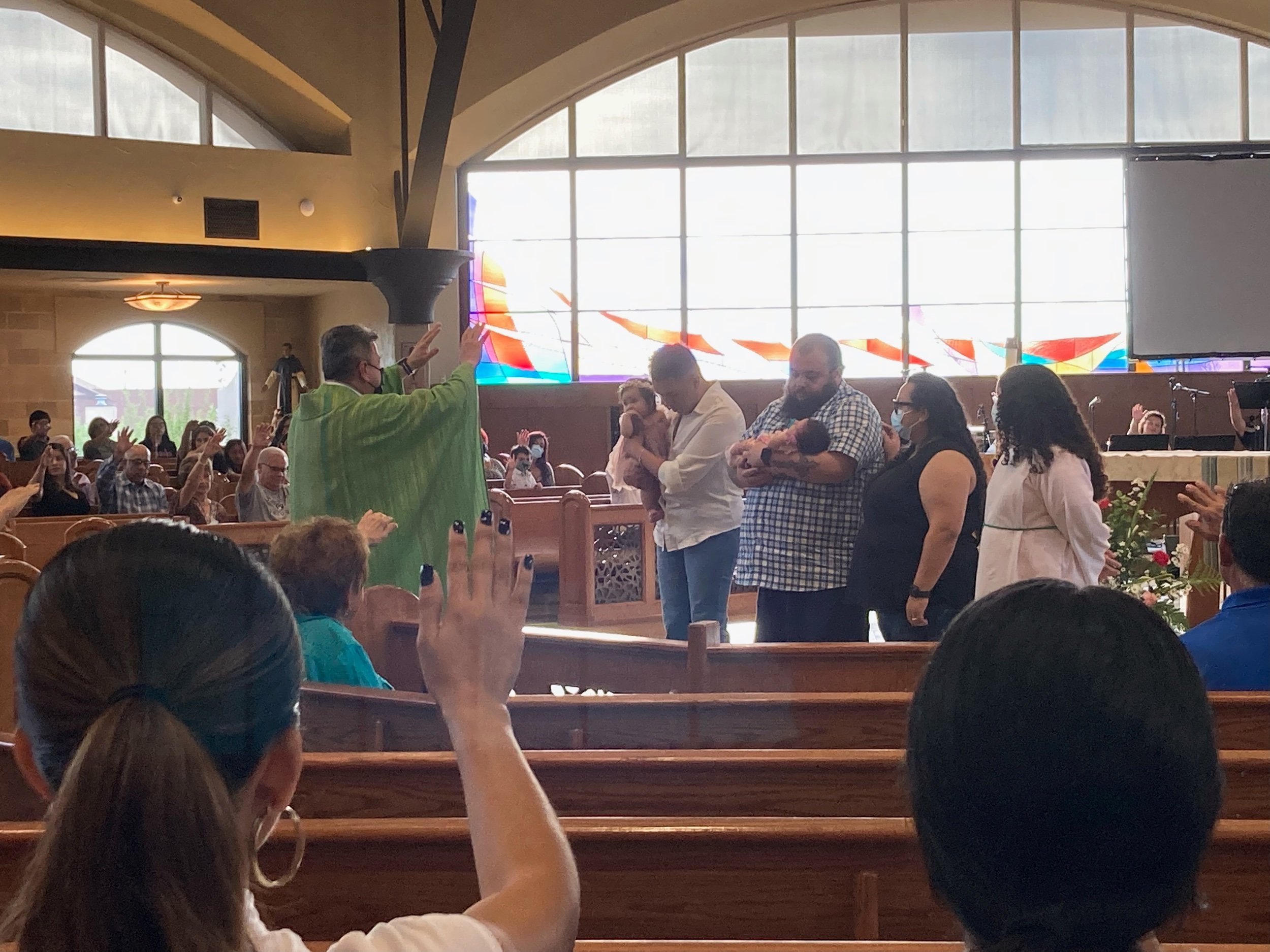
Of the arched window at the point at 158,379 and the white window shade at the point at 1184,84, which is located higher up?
the white window shade at the point at 1184,84

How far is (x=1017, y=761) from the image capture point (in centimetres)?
72

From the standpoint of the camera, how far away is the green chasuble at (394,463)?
11.4ft

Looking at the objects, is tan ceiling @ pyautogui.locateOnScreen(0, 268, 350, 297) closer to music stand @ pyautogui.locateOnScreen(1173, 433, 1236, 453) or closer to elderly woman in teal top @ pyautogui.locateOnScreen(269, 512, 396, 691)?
music stand @ pyautogui.locateOnScreen(1173, 433, 1236, 453)

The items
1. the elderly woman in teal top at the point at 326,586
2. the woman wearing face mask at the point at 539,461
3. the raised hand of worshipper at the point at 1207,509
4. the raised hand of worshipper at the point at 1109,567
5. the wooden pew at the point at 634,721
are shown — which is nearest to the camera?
the wooden pew at the point at 634,721

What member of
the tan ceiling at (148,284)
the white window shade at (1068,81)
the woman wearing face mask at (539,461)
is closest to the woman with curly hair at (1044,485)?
the woman wearing face mask at (539,461)

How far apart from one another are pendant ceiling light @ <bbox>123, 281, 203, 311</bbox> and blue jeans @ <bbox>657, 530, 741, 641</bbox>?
8829mm

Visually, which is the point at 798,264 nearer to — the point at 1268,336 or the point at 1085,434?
the point at 1268,336

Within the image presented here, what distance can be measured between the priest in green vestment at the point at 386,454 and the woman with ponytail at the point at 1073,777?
9.23 ft

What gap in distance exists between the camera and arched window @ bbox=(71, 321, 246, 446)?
12.9m

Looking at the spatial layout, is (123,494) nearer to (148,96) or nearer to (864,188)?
(148,96)

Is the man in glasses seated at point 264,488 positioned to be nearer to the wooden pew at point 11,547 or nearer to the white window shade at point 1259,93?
the wooden pew at point 11,547

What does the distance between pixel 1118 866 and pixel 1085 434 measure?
2613mm

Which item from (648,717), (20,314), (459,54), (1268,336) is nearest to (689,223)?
(459,54)

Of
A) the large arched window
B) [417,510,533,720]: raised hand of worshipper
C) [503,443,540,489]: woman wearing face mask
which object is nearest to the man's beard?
[417,510,533,720]: raised hand of worshipper
